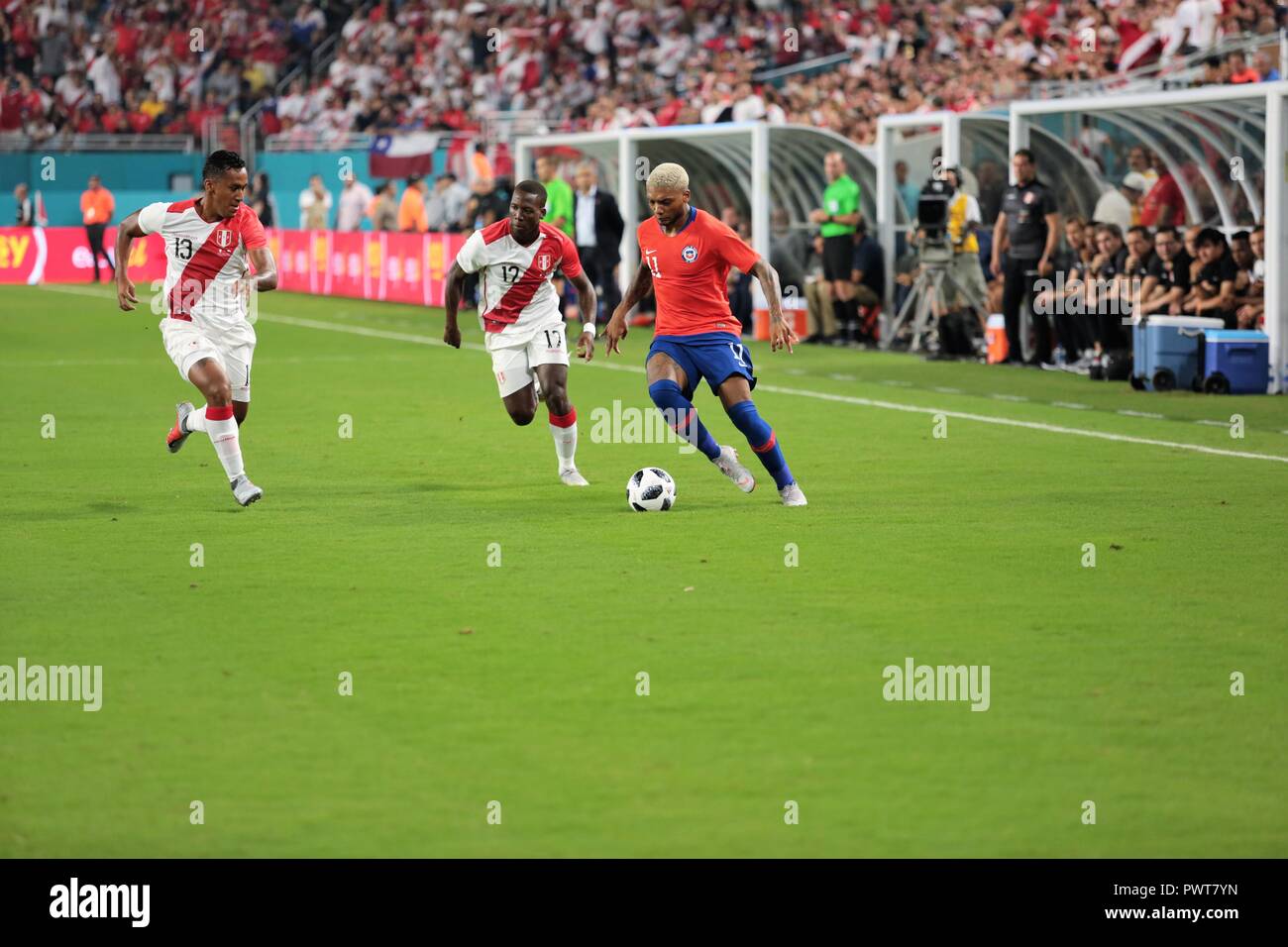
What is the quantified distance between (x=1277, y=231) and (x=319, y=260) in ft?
70.4

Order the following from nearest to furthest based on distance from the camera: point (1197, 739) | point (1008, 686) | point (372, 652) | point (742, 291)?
point (1197, 739)
point (1008, 686)
point (372, 652)
point (742, 291)

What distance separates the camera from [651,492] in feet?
37.8

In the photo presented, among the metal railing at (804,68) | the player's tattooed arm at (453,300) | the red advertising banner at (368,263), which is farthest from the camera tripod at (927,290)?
the metal railing at (804,68)

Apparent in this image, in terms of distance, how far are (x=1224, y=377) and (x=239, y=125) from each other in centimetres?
3071

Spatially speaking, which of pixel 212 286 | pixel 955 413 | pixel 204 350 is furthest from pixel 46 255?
pixel 204 350

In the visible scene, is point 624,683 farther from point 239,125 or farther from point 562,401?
point 239,125

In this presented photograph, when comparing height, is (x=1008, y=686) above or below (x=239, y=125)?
below

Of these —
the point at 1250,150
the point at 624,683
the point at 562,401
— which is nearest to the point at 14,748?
the point at 624,683

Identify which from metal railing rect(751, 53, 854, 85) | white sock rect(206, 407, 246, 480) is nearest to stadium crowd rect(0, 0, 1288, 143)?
metal railing rect(751, 53, 854, 85)

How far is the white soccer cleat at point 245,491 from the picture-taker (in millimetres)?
11766

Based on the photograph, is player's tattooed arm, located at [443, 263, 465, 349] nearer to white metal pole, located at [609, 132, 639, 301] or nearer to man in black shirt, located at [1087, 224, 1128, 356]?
man in black shirt, located at [1087, 224, 1128, 356]

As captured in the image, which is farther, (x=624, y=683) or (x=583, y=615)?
(x=583, y=615)
